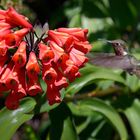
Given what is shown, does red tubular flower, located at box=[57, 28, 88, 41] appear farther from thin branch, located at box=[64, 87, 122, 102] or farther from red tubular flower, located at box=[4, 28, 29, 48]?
thin branch, located at box=[64, 87, 122, 102]

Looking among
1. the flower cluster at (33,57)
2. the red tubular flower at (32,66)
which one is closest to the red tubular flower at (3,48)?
the flower cluster at (33,57)

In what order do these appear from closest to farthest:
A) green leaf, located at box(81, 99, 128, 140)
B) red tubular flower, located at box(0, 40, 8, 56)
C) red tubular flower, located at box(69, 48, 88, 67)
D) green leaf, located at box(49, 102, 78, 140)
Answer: red tubular flower, located at box(0, 40, 8, 56), red tubular flower, located at box(69, 48, 88, 67), green leaf, located at box(49, 102, 78, 140), green leaf, located at box(81, 99, 128, 140)

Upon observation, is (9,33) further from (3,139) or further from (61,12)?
(61,12)

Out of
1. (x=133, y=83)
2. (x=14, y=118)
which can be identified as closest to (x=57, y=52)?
(x=14, y=118)

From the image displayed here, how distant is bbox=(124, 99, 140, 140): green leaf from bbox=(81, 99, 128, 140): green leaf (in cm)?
28

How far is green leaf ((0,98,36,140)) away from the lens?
2.17m

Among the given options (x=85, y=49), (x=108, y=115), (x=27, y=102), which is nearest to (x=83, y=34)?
(x=85, y=49)

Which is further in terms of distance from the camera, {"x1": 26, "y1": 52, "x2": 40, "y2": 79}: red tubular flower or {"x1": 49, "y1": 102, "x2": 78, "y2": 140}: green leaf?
{"x1": 49, "y1": 102, "x2": 78, "y2": 140}: green leaf

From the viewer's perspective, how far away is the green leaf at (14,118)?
85.5 inches

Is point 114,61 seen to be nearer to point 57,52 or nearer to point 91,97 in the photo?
point 57,52

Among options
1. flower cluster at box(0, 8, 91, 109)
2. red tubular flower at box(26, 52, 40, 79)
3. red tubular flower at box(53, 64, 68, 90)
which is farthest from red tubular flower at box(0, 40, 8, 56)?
red tubular flower at box(53, 64, 68, 90)

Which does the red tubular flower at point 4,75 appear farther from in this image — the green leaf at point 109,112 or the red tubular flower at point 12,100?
the green leaf at point 109,112

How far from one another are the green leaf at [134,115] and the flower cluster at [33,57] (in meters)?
1.12

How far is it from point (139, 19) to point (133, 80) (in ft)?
2.91
